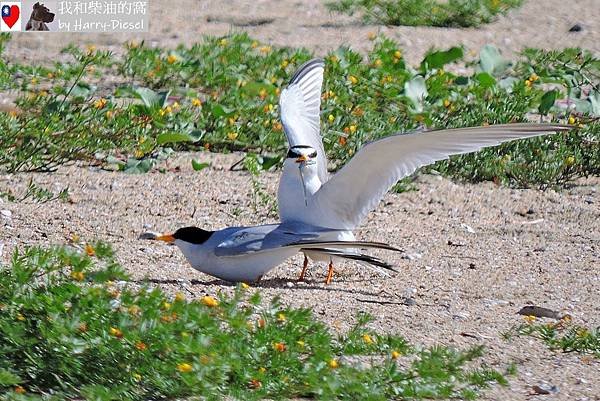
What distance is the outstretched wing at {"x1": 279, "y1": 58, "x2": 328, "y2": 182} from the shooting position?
563 centimetres

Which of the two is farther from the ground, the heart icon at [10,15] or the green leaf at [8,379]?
the heart icon at [10,15]

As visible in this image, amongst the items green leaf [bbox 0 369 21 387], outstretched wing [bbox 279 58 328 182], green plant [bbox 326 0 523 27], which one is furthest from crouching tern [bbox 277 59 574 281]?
green plant [bbox 326 0 523 27]

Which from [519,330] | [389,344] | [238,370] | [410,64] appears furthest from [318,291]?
[410,64]

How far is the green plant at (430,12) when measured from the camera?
32.9 feet

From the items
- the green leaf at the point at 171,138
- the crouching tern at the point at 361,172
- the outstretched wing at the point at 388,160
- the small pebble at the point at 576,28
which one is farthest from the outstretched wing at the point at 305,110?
the small pebble at the point at 576,28

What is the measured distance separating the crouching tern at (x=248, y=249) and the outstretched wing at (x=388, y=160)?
0.66 feet

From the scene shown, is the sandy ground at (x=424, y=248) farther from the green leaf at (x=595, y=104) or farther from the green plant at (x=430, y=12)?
the green plant at (x=430, y=12)

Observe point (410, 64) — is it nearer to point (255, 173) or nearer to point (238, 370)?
point (255, 173)

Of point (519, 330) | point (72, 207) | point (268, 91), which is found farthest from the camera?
point (268, 91)

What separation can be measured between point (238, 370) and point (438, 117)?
→ 409 centimetres

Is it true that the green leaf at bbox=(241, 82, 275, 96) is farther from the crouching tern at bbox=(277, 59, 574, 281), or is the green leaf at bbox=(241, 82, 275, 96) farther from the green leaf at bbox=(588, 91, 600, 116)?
the crouching tern at bbox=(277, 59, 574, 281)

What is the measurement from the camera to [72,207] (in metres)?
5.86

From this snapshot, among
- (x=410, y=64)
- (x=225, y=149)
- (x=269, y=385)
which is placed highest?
(x=410, y=64)

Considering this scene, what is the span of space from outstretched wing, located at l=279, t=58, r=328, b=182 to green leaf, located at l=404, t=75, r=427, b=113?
4.14 feet
